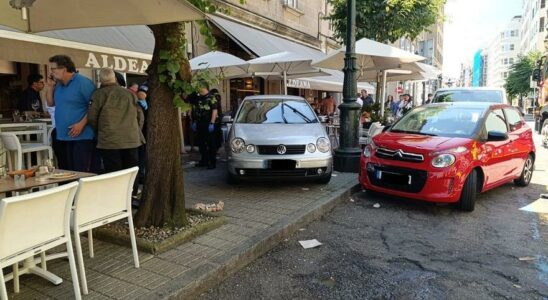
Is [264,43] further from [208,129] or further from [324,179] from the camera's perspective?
[324,179]

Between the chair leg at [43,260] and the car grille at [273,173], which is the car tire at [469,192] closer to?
the car grille at [273,173]

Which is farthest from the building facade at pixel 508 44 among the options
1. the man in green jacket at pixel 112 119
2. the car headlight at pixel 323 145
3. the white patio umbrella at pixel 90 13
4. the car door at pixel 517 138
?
the white patio umbrella at pixel 90 13

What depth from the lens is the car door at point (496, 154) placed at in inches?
247

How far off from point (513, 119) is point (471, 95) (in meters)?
3.81

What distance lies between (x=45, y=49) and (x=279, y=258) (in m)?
4.90

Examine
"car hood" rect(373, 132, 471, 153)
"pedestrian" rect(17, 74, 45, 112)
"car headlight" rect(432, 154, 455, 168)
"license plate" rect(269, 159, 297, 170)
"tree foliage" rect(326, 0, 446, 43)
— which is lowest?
"license plate" rect(269, 159, 297, 170)

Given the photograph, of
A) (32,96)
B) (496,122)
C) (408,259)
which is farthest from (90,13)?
(496,122)

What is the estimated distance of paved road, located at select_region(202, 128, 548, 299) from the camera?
363 cm

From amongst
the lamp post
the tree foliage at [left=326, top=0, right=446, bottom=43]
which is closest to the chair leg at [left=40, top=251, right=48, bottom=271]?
the lamp post

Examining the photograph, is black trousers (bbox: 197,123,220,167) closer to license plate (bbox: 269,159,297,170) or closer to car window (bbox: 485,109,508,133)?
license plate (bbox: 269,159,297,170)

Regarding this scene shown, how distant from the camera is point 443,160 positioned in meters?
5.76

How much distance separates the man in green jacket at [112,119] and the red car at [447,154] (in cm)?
353

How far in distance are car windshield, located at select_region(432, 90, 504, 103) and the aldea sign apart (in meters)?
7.49

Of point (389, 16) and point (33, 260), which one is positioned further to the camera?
point (389, 16)
